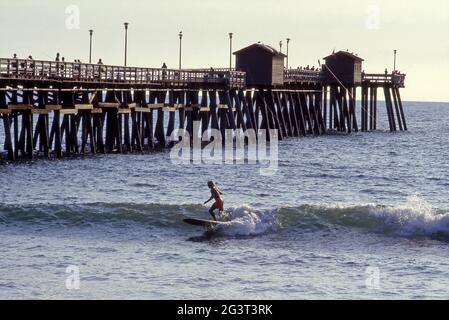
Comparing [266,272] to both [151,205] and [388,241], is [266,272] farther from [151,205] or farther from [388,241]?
[151,205]

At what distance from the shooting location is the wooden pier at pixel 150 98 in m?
41.0

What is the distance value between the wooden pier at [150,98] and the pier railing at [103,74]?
0.05m

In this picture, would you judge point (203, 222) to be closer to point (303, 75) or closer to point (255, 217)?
point (255, 217)

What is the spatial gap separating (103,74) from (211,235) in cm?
2162

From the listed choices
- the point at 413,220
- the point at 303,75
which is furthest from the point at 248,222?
the point at 303,75

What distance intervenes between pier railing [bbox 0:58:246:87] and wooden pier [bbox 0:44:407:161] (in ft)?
0.15

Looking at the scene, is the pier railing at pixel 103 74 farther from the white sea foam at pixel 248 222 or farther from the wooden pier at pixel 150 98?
the white sea foam at pixel 248 222

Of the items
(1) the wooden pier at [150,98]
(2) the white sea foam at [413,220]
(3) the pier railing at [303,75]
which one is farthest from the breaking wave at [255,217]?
(3) the pier railing at [303,75]

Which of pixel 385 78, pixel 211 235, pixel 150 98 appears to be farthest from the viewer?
pixel 385 78

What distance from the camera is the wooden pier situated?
1614 inches

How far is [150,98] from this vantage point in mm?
54219

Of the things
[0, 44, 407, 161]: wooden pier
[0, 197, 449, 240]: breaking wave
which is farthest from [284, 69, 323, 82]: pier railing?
[0, 197, 449, 240]: breaking wave
